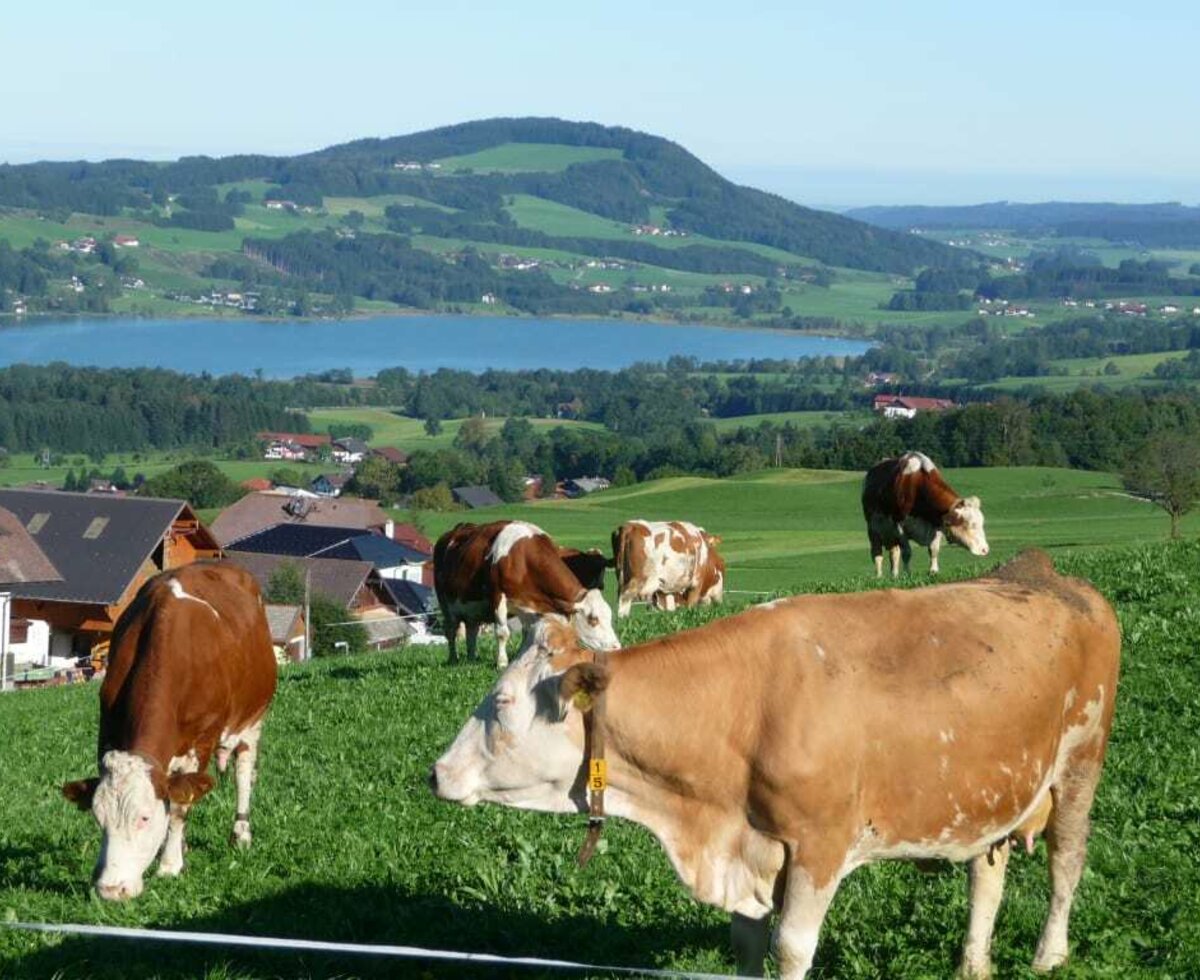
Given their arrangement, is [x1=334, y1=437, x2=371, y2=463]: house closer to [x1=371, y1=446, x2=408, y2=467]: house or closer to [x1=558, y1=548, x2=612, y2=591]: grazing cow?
[x1=371, y1=446, x2=408, y2=467]: house

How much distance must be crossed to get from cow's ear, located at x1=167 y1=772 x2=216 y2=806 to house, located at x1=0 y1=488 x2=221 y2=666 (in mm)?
50606

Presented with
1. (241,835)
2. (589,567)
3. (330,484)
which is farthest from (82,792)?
(330,484)

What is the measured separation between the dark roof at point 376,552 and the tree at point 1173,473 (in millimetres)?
40836

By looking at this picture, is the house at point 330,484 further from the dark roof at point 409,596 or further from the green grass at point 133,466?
the dark roof at point 409,596

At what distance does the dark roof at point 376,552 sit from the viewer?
8875 cm

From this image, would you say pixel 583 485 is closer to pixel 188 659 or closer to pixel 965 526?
pixel 965 526

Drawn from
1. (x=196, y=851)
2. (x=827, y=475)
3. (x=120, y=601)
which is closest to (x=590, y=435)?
(x=827, y=475)

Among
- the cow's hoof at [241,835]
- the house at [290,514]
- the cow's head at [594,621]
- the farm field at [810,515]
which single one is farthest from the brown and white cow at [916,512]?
the house at [290,514]

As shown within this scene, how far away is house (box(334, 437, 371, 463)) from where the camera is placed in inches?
7073

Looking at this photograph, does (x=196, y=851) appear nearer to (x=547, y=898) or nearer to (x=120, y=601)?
(x=547, y=898)

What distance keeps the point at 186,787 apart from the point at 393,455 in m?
160

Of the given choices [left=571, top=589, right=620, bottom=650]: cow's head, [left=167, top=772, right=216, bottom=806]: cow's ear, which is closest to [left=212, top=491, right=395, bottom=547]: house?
[left=571, top=589, right=620, bottom=650]: cow's head

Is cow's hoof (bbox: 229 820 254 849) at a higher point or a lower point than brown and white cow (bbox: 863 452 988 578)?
higher

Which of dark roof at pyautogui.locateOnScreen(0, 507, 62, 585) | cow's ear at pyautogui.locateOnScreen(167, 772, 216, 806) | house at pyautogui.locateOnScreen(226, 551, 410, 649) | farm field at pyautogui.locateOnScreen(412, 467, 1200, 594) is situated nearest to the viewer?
cow's ear at pyautogui.locateOnScreen(167, 772, 216, 806)
